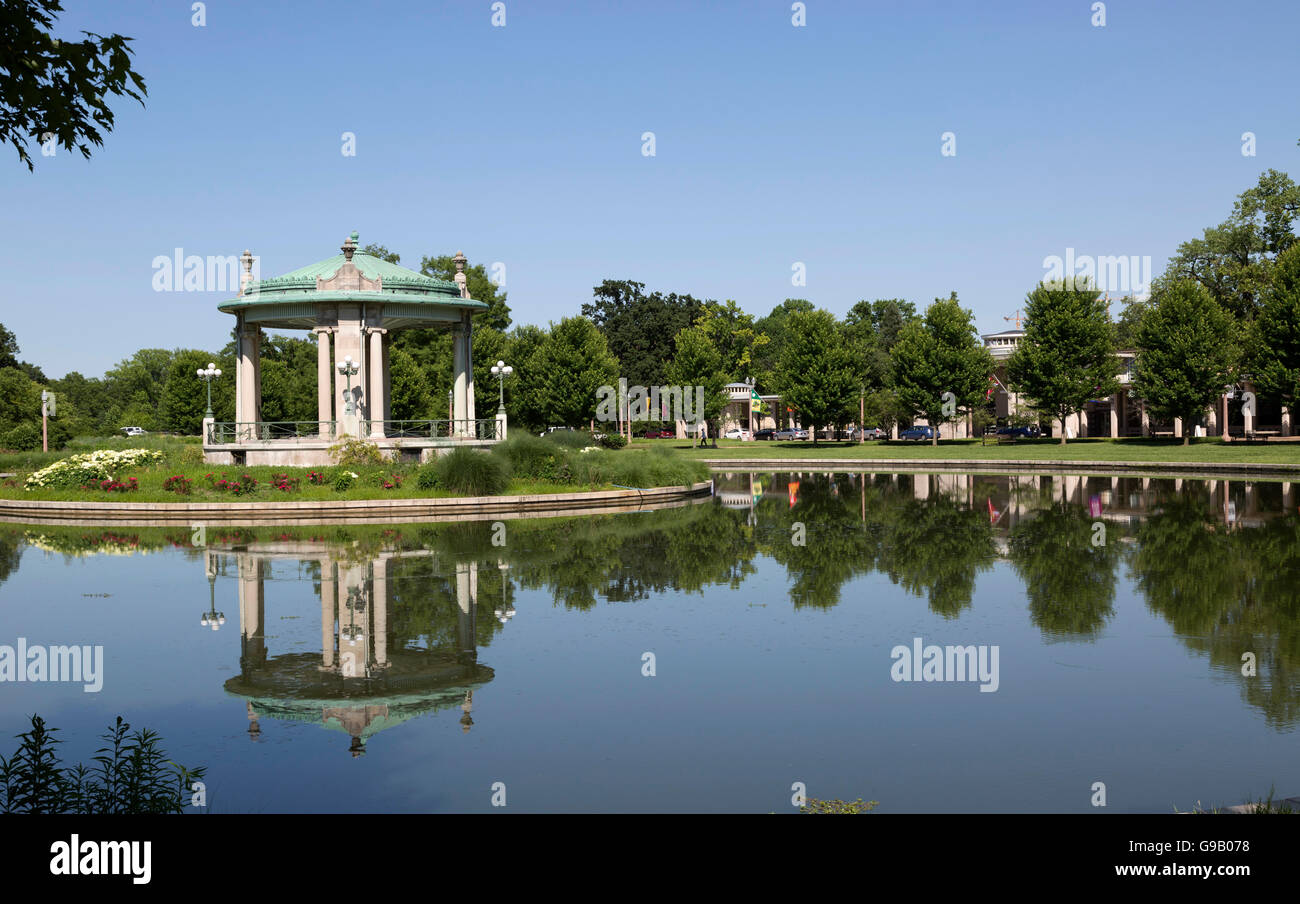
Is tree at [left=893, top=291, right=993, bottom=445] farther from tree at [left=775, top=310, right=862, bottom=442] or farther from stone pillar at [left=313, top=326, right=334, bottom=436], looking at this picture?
stone pillar at [left=313, top=326, right=334, bottom=436]

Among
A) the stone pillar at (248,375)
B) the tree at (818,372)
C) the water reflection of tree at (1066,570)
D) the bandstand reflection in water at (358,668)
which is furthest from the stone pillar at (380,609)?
the tree at (818,372)

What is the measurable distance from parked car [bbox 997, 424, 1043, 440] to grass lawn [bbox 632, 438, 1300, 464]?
15.0 ft

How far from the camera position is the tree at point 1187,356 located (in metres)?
63.9

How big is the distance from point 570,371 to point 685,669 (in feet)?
199

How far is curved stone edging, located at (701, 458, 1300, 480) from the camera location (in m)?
44.0

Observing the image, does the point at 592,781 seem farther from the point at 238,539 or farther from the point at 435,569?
the point at 238,539

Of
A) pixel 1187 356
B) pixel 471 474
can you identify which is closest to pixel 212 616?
pixel 471 474

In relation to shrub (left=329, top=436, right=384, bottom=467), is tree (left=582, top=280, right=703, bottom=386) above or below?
above

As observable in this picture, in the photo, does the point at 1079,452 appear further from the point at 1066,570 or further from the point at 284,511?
the point at 284,511

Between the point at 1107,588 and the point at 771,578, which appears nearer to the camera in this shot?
the point at 1107,588

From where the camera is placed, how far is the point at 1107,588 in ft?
50.2

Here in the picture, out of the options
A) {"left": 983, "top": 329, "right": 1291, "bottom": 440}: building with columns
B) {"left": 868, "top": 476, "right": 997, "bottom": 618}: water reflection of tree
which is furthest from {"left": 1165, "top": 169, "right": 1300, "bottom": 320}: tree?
{"left": 868, "top": 476, "right": 997, "bottom": 618}: water reflection of tree
